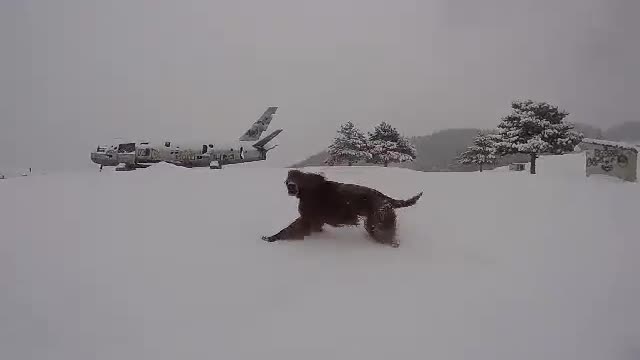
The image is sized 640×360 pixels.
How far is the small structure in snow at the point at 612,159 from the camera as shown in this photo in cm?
491

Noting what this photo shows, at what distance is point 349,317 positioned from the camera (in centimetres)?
116

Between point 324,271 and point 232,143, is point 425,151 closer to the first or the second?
point 232,143

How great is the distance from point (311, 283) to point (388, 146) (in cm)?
1256

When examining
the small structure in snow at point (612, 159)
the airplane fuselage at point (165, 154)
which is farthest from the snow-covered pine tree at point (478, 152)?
the airplane fuselage at point (165, 154)

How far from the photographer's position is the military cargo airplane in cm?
801

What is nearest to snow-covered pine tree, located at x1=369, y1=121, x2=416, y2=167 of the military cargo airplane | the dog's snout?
the military cargo airplane

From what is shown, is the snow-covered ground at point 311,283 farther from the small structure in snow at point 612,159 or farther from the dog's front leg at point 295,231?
the small structure in snow at point 612,159

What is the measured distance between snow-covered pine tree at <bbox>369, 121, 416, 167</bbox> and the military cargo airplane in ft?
17.5

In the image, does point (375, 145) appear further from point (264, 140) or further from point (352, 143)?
point (264, 140)

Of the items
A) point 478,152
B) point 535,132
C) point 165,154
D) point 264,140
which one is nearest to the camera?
point 165,154

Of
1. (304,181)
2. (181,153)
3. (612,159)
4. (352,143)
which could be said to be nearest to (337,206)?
Result: (304,181)

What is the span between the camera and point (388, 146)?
13617mm

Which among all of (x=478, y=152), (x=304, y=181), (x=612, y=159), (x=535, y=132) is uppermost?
(x=535, y=132)

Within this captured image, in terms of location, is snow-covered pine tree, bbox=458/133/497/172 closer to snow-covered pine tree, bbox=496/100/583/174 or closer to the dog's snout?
snow-covered pine tree, bbox=496/100/583/174
